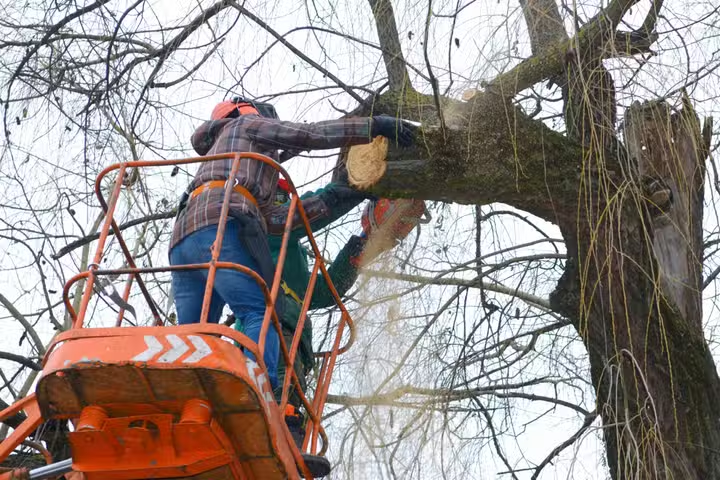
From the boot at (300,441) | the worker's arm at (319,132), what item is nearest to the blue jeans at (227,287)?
the boot at (300,441)

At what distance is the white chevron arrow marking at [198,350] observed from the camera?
10.8 feet

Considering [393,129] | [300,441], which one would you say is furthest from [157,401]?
[393,129]

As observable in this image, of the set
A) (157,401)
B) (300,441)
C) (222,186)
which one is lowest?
(157,401)

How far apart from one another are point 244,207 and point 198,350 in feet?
4.00

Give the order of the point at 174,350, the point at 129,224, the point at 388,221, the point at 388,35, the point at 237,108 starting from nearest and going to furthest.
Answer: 1. the point at 174,350
2. the point at 388,35
3. the point at 237,108
4. the point at 388,221
5. the point at 129,224

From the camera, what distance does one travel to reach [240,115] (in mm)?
4910

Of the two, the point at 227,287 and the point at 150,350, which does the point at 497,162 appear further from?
the point at 150,350

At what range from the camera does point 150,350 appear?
10.8 ft

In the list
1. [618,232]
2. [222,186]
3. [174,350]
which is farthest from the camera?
[222,186]

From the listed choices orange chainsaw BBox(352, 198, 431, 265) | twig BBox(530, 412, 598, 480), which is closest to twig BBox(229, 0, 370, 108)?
orange chainsaw BBox(352, 198, 431, 265)

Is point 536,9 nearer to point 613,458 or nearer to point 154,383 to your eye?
point 613,458

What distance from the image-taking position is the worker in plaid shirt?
4.28 metres

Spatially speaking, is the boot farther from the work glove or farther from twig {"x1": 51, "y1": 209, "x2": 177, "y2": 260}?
twig {"x1": 51, "y1": 209, "x2": 177, "y2": 260}

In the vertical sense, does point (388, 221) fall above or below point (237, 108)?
below
